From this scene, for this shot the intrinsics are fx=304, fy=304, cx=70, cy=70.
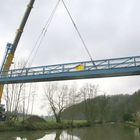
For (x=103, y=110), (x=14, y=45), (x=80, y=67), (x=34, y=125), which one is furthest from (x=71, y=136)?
(x=103, y=110)

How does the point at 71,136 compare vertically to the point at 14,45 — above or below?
below

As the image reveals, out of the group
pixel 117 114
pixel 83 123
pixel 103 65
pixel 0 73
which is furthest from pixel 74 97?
pixel 103 65

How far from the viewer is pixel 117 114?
8725cm

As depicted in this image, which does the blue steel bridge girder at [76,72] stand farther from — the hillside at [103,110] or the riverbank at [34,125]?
the hillside at [103,110]

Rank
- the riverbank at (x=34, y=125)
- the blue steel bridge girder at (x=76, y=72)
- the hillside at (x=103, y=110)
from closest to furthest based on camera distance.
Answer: the blue steel bridge girder at (x=76, y=72) → the riverbank at (x=34, y=125) → the hillside at (x=103, y=110)

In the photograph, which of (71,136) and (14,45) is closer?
(14,45)

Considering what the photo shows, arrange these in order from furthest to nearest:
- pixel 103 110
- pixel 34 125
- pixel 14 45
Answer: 1. pixel 103 110
2. pixel 34 125
3. pixel 14 45

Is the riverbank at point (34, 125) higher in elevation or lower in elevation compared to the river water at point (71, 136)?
higher

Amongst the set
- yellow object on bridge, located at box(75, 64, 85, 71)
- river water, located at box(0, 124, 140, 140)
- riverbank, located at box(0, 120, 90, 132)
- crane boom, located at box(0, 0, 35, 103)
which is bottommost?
river water, located at box(0, 124, 140, 140)

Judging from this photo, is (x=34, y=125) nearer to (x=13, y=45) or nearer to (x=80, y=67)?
(x=13, y=45)

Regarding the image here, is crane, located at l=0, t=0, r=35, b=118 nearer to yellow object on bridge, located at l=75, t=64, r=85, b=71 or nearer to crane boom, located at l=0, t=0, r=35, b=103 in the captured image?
crane boom, located at l=0, t=0, r=35, b=103

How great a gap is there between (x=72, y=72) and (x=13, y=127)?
2251cm

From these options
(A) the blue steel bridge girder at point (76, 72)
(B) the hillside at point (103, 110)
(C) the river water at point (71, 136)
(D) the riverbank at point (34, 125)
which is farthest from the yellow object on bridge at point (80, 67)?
(B) the hillside at point (103, 110)

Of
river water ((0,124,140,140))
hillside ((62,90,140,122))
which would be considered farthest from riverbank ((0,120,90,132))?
hillside ((62,90,140,122))
